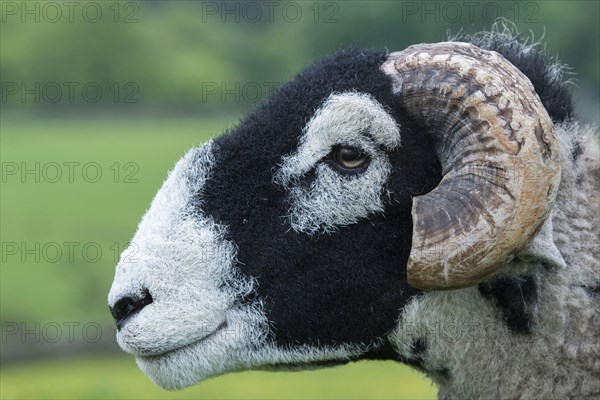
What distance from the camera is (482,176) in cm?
399

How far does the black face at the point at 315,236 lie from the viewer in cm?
438

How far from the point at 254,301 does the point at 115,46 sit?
89.3 m

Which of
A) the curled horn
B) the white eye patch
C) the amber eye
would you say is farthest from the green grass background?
the curled horn

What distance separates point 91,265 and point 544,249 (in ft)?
77.8

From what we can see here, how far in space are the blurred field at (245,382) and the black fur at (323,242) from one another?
5135 millimetres

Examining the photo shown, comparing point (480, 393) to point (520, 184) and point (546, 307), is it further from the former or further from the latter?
point (520, 184)

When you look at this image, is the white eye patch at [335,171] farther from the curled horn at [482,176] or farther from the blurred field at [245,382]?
the blurred field at [245,382]

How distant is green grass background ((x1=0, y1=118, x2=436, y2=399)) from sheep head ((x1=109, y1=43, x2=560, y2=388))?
0.99m

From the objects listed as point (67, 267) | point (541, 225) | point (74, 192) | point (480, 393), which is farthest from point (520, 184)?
point (74, 192)

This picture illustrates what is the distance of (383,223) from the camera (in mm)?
4414

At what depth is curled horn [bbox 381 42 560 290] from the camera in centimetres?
393

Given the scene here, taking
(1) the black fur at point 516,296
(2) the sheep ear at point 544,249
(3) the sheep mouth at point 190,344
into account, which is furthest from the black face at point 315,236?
(2) the sheep ear at point 544,249

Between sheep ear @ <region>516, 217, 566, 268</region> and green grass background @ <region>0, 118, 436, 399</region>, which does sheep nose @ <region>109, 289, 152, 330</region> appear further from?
sheep ear @ <region>516, 217, 566, 268</region>

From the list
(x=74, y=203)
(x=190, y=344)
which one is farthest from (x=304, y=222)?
(x=74, y=203)
